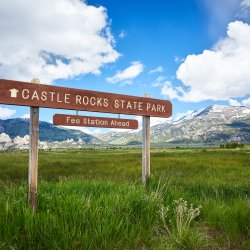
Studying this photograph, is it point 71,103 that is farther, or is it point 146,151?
point 146,151

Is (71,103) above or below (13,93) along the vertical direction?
below

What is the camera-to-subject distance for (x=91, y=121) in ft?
30.6

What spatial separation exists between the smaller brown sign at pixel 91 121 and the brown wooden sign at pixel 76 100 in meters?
0.36

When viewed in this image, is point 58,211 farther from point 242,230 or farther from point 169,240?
point 242,230

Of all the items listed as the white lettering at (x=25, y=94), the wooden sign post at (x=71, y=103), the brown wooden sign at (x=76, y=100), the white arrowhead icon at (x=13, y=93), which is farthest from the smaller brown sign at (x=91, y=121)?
the white arrowhead icon at (x=13, y=93)

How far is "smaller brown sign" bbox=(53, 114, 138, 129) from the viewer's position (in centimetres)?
882

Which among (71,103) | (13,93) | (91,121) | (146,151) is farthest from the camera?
(146,151)

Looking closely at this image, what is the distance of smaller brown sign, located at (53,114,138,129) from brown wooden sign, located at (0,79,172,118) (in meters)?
0.36

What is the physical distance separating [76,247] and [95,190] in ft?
11.4

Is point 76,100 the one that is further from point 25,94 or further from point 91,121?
point 25,94

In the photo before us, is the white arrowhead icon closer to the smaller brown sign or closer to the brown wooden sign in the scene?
the brown wooden sign

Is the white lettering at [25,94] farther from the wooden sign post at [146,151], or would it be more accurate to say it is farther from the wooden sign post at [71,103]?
the wooden sign post at [146,151]

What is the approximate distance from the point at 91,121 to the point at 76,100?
903 mm

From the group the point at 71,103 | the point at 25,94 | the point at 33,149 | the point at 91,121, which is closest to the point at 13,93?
the point at 25,94
